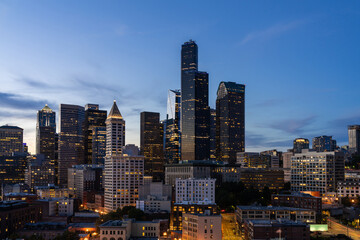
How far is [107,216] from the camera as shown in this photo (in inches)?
7569

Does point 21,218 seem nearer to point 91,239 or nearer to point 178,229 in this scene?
point 91,239

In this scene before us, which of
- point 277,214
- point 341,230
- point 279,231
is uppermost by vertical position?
point 279,231

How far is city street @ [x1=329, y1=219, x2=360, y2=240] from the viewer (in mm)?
158262

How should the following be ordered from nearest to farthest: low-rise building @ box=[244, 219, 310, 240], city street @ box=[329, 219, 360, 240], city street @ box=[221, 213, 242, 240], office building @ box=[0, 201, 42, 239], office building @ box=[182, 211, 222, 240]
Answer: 1. low-rise building @ box=[244, 219, 310, 240]
2. office building @ box=[182, 211, 222, 240]
3. office building @ box=[0, 201, 42, 239]
4. city street @ box=[329, 219, 360, 240]
5. city street @ box=[221, 213, 242, 240]

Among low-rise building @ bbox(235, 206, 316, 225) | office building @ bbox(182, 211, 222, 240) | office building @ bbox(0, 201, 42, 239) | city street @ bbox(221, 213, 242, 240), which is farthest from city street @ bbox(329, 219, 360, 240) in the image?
office building @ bbox(0, 201, 42, 239)

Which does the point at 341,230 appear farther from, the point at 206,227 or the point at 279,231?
the point at 206,227

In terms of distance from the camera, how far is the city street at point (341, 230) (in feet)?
519

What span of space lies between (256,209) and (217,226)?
40.5 metres

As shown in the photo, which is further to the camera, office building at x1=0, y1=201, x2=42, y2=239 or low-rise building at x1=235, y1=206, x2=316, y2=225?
low-rise building at x1=235, y1=206, x2=316, y2=225

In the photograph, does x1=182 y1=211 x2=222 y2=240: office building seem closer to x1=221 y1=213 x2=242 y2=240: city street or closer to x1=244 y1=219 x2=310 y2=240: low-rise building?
x1=244 y1=219 x2=310 y2=240: low-rise building

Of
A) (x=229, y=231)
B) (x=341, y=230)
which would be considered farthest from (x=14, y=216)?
(x=341, y=230)

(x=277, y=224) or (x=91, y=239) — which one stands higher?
(x=277, y=224)

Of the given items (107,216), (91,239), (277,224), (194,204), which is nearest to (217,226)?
(277,224)

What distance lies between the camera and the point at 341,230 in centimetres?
17025
